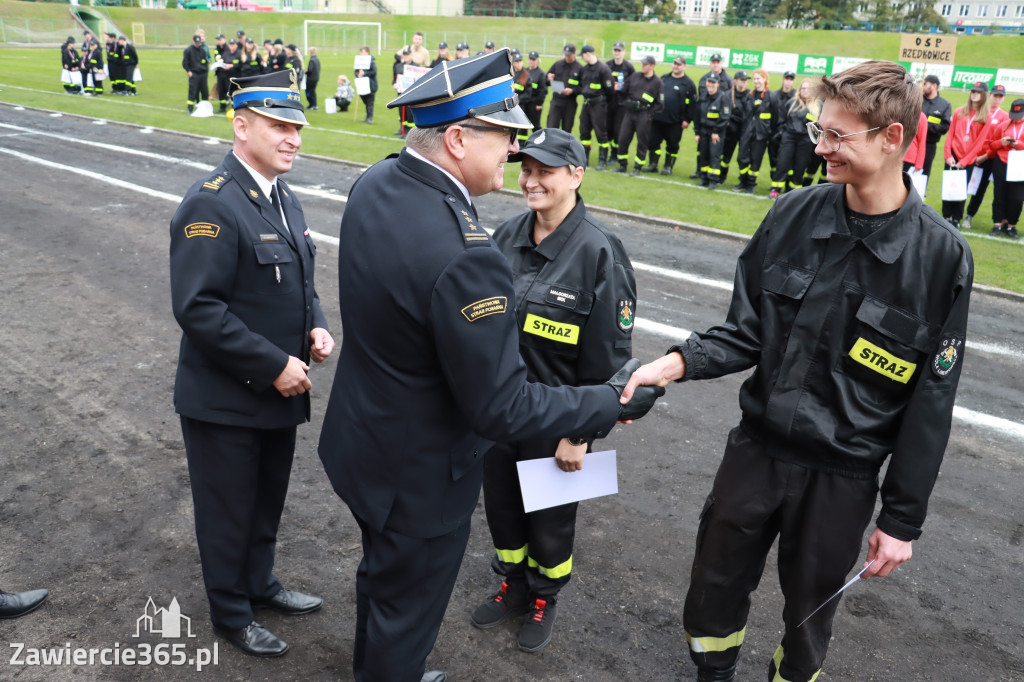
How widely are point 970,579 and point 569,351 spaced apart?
267cm

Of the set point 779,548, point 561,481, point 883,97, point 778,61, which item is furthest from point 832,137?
point 778,61

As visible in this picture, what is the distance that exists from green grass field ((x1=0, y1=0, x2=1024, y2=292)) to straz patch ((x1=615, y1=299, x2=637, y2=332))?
7986mm

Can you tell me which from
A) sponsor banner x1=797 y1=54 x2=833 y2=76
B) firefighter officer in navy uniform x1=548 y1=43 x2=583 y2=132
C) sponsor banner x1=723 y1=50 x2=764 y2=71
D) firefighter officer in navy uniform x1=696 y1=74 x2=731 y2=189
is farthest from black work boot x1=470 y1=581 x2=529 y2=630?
sponsor banner x1=723 y1=50 x2=764 y2=71

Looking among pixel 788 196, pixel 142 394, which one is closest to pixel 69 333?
pixel 142 394

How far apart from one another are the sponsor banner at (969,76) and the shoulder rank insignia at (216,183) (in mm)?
44898

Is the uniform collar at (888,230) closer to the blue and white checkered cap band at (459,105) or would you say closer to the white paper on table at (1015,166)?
the blue and white checkered cap band at (459,105)

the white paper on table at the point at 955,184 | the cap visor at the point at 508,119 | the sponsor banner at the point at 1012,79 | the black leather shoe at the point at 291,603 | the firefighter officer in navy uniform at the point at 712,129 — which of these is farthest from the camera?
the sponsor banner at the point at 1012,79

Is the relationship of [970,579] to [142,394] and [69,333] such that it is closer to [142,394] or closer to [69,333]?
[142,394]

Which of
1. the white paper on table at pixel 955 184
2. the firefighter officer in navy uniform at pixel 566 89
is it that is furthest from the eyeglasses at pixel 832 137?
the firefighter officer in navy uniform at pixel 566 89

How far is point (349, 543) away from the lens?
4410mm

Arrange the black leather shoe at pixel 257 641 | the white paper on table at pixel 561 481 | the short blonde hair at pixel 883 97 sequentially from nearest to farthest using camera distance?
the short blonde hair at pixel 883 97 < the white paper on table at pixel 561 481 < the black leather shoe at pixel 257 641

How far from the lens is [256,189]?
3.47 meters

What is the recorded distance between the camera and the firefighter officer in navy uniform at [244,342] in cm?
323

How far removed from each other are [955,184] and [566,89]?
8.43 m
